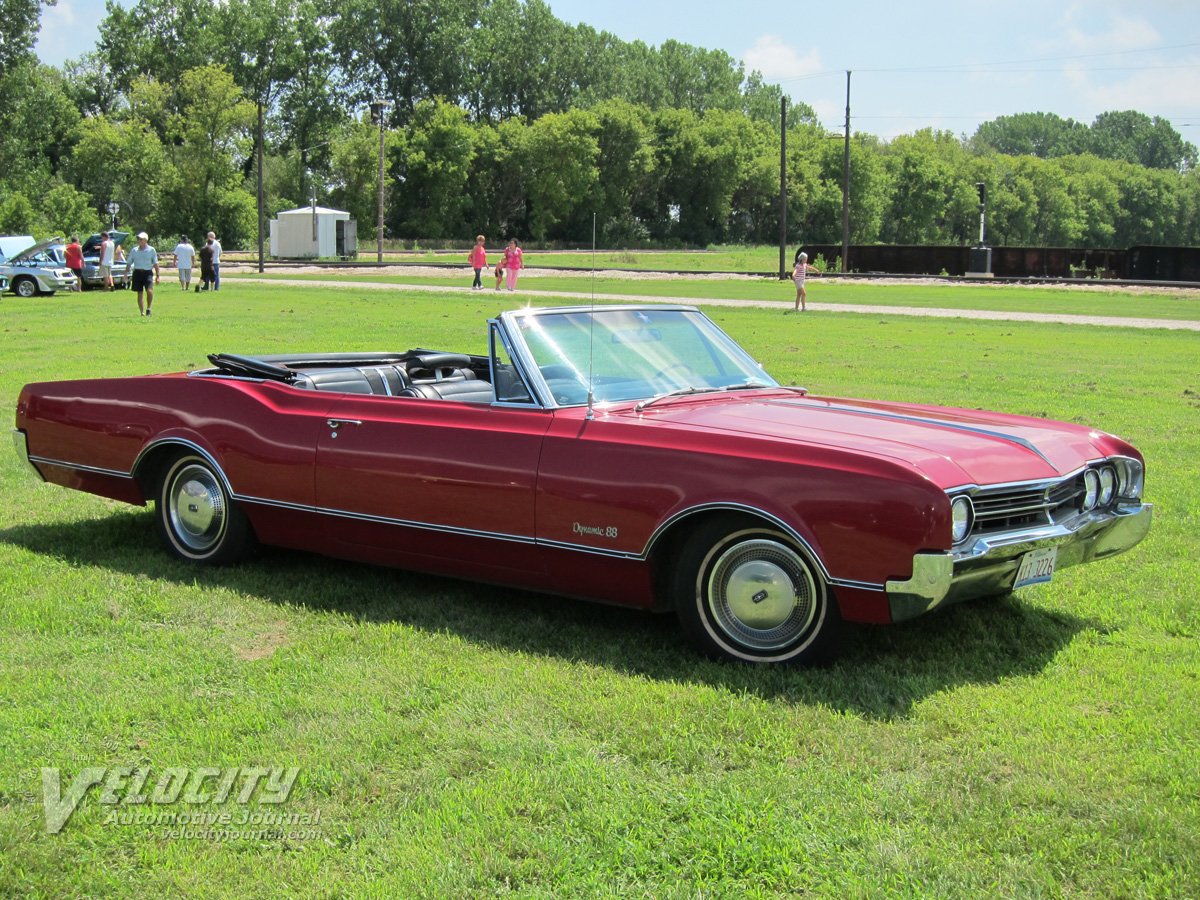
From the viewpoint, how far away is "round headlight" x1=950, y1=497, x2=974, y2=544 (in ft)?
13.0

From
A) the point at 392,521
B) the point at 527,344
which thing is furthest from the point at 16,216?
the point at 527,344

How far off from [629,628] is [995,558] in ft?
5.04

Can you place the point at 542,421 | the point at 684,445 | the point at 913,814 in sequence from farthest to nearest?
the point at 542,421
the point at 684,445
the point at 913,814

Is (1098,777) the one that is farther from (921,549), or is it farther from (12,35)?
(12,35)

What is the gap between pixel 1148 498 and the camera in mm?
7211

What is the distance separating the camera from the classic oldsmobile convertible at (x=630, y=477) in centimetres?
404

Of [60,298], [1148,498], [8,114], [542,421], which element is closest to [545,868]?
[542,421]

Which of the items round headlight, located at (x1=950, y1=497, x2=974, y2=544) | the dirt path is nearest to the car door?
round headlight, located at (x1=950, y1=497, x2=974, y2=544)

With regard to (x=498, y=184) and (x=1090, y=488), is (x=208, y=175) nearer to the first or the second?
(x=498, y=184)

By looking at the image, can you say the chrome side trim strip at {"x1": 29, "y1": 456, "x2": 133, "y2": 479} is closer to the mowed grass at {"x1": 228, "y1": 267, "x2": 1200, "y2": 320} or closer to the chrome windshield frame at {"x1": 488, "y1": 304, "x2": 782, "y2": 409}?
the chrome windshield frame at {"x1": 488, "y1": 304, "x2": 782, "y2": 409}

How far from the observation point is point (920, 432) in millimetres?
4547

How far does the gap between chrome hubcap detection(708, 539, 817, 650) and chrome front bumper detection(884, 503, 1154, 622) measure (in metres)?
0.37

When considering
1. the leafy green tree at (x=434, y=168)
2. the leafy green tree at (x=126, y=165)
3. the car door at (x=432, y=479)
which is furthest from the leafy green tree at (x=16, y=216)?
the car door at (x=432, y=479)

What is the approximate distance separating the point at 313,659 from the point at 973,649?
101 inches
